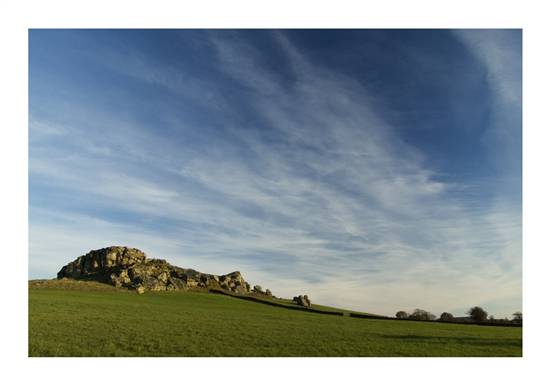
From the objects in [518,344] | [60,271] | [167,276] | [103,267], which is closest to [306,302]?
[167,276]

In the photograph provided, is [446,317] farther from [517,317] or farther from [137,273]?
[137,273]

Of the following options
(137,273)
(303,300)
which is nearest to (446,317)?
(303,300)

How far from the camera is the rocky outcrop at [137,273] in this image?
307ft

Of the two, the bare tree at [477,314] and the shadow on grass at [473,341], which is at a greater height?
the shadow on grass at [473,341]

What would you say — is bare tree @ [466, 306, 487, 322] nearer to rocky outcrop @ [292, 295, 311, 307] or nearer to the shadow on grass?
the shadow on grass

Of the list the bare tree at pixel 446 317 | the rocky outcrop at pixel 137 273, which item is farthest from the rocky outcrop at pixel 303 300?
the bare tree at pixel 446 317

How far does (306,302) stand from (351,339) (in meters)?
72.2

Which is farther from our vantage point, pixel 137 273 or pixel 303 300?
pixel 303 300

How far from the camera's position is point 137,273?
3775 inches

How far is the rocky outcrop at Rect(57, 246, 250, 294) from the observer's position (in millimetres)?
93500

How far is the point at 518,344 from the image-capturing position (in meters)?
31.6

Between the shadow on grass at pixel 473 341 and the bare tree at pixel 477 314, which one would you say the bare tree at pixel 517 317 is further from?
the shadow on grass at pixel 473 341

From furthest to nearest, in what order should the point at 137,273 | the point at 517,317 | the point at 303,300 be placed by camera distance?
the point at 303,300
the point at 137,273
the point at 517,317
